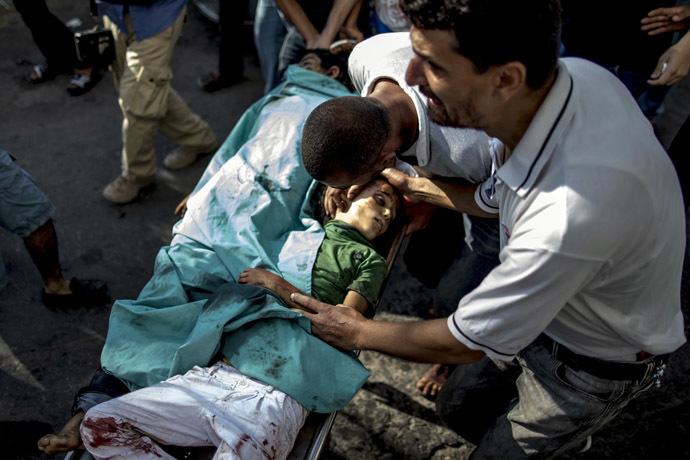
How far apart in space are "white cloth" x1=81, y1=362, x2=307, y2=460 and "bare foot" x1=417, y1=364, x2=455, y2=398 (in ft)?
3.78

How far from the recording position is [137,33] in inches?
134

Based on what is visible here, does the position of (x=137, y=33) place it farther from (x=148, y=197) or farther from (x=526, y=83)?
(x=526, y=83)

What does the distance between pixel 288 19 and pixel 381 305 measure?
2.07 m

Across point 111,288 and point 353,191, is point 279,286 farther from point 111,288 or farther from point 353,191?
point 111,288

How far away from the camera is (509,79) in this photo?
58.2 inches

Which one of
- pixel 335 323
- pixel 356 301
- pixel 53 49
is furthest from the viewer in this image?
pixel 53 49

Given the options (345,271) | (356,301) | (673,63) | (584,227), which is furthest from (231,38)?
(584,227)

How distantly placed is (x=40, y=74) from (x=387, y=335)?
4.36 m

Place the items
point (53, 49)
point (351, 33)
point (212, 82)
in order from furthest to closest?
point (212, 82)
point (53, 49)
point (351, 33)

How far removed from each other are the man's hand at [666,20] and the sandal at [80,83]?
4.25 metres

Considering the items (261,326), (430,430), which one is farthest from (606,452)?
(261,326)

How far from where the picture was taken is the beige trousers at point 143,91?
3.48m

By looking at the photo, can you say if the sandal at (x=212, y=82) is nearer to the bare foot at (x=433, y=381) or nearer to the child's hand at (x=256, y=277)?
the child's hand at (x=256, y=277)

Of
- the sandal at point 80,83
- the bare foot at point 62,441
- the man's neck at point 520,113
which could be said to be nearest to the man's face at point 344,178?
the man's neck at point 520,113
